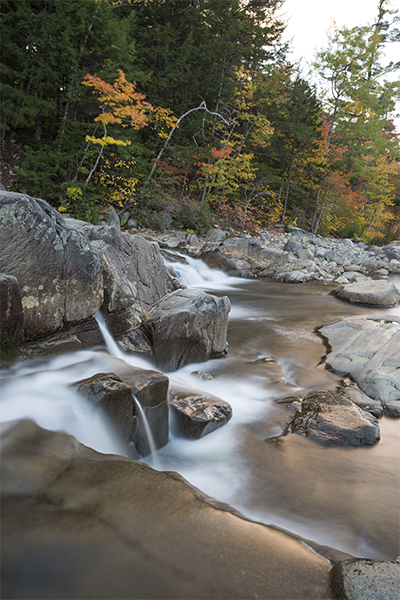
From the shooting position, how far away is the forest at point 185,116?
39.0 ft

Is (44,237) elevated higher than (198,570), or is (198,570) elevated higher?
(44,237)

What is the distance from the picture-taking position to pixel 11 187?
12.0 metres

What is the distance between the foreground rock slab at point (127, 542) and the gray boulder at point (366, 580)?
0.08 m

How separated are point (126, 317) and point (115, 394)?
2.14 m

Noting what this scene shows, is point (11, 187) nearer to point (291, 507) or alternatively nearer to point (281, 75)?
point (291, 507)

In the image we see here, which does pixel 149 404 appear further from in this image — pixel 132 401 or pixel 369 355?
pixel 369 355

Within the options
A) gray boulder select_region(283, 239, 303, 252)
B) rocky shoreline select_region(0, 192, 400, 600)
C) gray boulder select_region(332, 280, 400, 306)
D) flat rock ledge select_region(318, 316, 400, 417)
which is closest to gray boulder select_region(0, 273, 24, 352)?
rocky shoreline select_region(0, 192, 400, 600)

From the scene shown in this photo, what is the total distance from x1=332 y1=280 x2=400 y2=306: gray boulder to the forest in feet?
27.2

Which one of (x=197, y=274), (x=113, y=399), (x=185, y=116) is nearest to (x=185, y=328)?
(x=113, y=399)

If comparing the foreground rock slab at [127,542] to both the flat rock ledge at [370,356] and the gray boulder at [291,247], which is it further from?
the gray boulder at [291,247]

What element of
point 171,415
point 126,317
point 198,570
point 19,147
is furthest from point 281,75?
point 198,570

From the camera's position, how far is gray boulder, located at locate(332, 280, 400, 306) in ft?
35.6

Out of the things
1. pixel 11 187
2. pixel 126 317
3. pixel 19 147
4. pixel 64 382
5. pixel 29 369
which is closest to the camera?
pixel 64 382

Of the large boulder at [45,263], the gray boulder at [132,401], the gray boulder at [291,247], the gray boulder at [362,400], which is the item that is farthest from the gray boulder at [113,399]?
the gray boulder at [291,247]
